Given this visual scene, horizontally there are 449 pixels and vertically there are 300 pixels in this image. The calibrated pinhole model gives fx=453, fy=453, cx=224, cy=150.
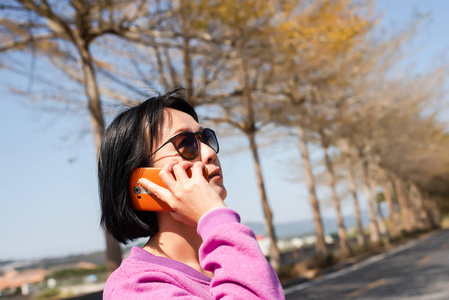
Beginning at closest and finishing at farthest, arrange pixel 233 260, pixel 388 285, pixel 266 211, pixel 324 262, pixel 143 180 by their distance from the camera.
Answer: pixel 233 260
pixel 143 180
pixel 388 285
pixel 266 211
pixel 324 262

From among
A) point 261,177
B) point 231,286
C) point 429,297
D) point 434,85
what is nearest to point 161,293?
point 231,286

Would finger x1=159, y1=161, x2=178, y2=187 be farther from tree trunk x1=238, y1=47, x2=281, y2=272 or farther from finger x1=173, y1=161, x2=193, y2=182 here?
tree trunk x1=238, y1=47, x2=281, y2=272

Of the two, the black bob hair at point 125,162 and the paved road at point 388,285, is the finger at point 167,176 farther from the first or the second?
the paved road at point 388,285

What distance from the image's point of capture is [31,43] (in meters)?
9.34

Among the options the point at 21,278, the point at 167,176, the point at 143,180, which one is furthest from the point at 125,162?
the point at 21,278

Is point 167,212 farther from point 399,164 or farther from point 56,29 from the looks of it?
point 399,164

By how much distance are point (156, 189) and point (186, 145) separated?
0.19 metres

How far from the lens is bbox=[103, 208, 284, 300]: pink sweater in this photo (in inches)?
41.9

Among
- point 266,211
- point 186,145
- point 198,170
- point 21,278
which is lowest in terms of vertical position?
point 21,278

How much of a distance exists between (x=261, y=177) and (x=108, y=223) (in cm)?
1385

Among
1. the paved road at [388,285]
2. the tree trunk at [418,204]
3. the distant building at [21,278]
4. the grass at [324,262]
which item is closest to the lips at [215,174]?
the paved road at [388,285]

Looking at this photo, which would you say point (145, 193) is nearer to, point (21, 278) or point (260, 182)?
point (21, 278)

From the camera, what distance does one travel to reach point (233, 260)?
42.8 inches

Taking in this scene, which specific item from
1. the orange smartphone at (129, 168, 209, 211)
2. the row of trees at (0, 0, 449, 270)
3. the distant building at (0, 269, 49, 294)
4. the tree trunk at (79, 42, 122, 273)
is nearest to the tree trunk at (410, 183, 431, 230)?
the row of trees at (0, 0, 449, 270)
